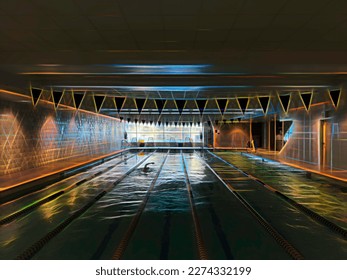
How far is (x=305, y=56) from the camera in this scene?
5703 millimetres

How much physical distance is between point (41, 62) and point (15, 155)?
152 inches

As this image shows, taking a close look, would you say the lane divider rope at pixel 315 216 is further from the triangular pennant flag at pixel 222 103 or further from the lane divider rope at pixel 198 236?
the triangular pennant flag at pixel 222 103

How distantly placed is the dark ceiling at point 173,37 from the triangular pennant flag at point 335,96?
331cm

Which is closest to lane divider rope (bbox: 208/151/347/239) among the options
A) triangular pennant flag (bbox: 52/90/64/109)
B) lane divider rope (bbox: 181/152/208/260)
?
lane divider rope (bbox: 181/152/208/260)

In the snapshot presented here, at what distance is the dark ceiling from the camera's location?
12.6 ft

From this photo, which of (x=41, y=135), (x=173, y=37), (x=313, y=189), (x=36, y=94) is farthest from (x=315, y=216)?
(x=41, y=135)

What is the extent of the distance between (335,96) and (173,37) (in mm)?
6918

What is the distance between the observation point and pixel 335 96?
9.08 m

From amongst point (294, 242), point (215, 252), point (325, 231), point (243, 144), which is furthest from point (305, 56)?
point (243, 144)

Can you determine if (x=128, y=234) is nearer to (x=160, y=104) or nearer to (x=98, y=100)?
(x=98, y=100)

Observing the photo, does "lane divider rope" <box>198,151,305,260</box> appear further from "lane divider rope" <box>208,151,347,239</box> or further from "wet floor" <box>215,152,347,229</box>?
"wet floor" <box>215,152,347,229</box>

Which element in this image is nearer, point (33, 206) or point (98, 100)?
point (33, 206)
